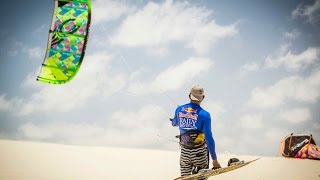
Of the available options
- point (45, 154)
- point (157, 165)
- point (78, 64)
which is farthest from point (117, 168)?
point (78, 64)

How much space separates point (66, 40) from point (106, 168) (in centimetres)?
490

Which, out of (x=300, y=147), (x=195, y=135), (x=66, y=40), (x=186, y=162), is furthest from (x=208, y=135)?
(x=300, y=147)

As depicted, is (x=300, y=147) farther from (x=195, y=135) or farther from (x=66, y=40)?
(x=66, y=40)

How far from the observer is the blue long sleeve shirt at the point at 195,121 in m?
4.39

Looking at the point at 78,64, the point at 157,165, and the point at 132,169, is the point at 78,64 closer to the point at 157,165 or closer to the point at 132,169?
the point at 132,169

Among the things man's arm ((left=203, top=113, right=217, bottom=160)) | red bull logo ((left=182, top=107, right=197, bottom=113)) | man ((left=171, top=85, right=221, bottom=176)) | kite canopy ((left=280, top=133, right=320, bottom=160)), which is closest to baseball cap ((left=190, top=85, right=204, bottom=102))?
man ((left=171, top=85, right=221, bottom=176))

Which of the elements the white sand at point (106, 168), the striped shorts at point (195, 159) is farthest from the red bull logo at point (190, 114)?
the white sand at point (106, 168)

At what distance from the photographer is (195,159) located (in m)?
4.52

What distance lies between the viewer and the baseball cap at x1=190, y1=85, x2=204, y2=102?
4.60 m

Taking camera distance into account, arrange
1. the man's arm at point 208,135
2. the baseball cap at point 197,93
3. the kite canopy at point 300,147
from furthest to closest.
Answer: the kite canopy at point 300,147 < the baseball cap at point 197,93 < the man's arm at point 208,135

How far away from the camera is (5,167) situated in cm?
860

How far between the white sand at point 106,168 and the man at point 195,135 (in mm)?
4358

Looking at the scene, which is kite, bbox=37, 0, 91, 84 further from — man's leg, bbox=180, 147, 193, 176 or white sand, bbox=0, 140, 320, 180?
man's leg, bbox=180, 147, 193, 176

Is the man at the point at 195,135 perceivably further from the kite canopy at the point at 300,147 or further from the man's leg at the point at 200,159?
the kite canopy at the point at 300,147
